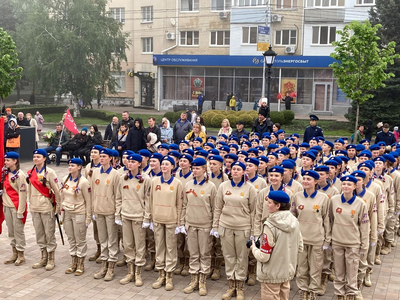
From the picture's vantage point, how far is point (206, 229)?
870cm

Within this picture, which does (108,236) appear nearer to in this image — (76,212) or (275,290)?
(76,212)

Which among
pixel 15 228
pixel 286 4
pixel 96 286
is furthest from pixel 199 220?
pixel 286 4

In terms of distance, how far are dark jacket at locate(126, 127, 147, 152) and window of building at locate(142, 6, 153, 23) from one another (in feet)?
113

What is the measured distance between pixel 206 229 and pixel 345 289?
8.00ft

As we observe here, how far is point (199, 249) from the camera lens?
8.80m

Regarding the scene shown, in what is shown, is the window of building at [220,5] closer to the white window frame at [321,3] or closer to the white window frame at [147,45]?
the white window frame at [321,3]

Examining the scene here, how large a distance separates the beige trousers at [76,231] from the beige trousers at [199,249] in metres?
1.99

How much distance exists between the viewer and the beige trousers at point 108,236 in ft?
30.2

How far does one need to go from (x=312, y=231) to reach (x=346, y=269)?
0.79 m

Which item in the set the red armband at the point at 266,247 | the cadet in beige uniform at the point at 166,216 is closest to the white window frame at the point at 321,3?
the cadet in beige uniform at the point at 166,216

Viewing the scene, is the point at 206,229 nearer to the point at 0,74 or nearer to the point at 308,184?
the point at 308,184

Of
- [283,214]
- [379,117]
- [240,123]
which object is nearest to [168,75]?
[379,117]

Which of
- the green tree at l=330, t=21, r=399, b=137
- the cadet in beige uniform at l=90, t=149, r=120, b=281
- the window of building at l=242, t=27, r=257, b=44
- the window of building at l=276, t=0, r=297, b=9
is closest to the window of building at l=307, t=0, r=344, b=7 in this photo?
the window of building at l=276, t=0, r=297, b=9

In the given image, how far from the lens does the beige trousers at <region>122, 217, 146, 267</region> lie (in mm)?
9023
